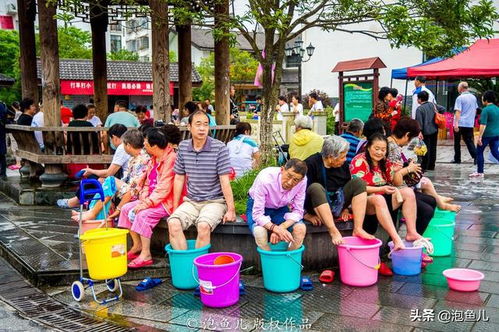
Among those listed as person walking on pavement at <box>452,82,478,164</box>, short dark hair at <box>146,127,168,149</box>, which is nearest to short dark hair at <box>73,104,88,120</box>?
short dark hair at <box>146,127,168,149</box>

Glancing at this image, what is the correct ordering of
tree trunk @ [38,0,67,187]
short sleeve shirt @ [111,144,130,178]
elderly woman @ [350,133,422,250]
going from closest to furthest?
elderly woman @ [350,133,422,250] < short sleeve shirt @ [111,144,130,178] < tree trunk @ [38,0,67,187]

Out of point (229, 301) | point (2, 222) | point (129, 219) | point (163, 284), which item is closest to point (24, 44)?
point (2, 222)

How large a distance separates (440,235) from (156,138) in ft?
11.1

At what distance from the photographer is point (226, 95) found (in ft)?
37.2

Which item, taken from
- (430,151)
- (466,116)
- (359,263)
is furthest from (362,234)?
(466,116)

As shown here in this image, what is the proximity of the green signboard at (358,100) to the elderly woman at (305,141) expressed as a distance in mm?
7021

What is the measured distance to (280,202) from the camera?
5.33 meters

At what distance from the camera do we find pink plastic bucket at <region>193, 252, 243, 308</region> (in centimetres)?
466

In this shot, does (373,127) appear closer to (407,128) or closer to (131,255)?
(407,128)

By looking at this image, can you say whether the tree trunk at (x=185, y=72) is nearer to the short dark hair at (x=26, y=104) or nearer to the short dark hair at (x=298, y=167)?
the short dark hair at (x=26, y=104)

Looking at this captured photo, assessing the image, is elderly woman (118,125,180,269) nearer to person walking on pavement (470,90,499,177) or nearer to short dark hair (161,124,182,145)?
short dark hair (161,124,182,145)

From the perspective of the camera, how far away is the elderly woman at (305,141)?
785 centimetres

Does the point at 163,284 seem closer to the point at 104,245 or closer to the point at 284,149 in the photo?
the point at 104,245

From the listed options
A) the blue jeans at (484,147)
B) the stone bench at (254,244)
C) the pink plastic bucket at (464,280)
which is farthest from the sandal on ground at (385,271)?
the blue jeans at (484,147)
